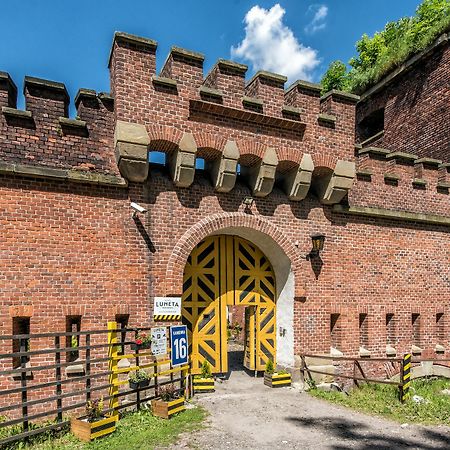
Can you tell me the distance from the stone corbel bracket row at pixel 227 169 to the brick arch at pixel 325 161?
0.13 metres

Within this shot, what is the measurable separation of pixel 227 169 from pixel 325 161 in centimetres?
272

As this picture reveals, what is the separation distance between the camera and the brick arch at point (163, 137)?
8.58 meters

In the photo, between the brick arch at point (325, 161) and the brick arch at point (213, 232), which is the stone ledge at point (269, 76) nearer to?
the brick arch at point (325, 161)

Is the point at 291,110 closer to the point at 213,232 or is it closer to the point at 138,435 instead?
the point at 213,232

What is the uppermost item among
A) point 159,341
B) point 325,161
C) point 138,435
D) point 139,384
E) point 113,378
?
point 325,161

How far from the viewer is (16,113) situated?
25.0ft

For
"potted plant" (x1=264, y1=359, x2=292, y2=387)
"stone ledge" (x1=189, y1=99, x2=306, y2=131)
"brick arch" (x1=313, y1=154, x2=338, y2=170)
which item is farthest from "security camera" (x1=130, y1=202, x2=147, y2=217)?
"potted plant" (x1=264, y1=359, x2=292, y2=387)

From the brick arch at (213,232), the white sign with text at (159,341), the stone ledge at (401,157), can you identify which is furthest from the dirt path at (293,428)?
the stone ledge at (401,157)

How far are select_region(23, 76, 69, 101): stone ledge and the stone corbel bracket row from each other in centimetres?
124

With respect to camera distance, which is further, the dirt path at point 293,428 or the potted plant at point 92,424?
the dirt path at point 293,428

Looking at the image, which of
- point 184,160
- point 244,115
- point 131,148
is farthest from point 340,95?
point 131,148

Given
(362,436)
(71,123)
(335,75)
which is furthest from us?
(335,75)

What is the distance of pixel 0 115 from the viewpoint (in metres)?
7.60

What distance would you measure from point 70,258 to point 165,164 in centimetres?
289
